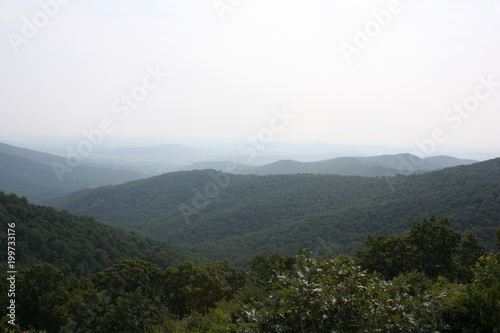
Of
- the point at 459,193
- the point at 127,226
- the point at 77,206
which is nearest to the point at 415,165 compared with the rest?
the point at 459,193

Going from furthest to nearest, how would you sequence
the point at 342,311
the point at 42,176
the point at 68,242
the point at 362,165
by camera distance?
the point at 42,176 → the point at 362,165 → the point at 68,242 → the point at 342,311

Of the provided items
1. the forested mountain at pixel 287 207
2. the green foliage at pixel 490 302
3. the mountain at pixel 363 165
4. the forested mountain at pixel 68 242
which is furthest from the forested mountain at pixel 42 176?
the green foliage at pixel 490 302

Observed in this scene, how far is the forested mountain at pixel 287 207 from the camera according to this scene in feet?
117

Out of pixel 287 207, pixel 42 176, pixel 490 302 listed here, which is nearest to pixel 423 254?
pixel 490 302

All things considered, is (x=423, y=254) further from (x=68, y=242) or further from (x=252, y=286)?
(x=68, y=242)

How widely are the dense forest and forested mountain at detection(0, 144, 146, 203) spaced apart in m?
93.9

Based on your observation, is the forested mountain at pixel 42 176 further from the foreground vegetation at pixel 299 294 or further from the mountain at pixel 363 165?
the foreground vegetation at pixel 299 294

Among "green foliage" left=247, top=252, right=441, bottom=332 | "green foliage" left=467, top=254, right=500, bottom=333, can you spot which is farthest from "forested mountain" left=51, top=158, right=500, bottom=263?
"green foliage" left=247, top=252, right=441, bottom=332

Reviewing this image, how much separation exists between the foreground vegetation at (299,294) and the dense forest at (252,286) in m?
0.03

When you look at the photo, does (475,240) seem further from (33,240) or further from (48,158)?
(48,158)

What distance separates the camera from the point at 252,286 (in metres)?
13.8

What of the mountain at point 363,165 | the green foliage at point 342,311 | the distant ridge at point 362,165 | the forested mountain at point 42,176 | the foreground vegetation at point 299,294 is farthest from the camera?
the forested mountain at point 42,176

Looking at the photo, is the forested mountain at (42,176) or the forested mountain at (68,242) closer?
the forested mountain at (68,242)

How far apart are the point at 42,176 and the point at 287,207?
138538 mm
